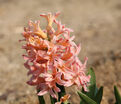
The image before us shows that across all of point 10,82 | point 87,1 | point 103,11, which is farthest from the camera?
point 87,1

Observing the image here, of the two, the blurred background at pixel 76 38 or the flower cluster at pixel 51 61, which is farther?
the blurred background at pixel 76 38

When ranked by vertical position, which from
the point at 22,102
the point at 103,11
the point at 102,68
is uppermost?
the point at 103,11

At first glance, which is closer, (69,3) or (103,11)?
(103,11)

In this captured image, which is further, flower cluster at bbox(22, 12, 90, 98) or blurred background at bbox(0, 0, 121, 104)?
blurred background at bbox(0, 0, 121, 104)

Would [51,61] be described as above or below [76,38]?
below

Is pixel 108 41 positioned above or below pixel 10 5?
below

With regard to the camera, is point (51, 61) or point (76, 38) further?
point (76, 38)

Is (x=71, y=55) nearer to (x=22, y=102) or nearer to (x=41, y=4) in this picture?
(x=22, y=102)

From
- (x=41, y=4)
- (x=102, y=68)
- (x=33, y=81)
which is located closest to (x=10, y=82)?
(x=102, y=68)
